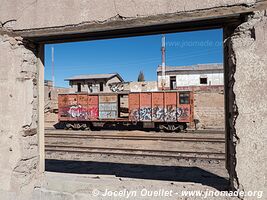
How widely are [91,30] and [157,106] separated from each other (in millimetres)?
12828

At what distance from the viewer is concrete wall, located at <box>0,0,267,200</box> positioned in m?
2.56

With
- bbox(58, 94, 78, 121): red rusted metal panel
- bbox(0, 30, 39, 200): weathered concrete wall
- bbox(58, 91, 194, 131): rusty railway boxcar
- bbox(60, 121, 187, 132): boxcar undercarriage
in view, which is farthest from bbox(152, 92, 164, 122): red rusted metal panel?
bbox(0, 30, 39, 200): weathered concrete wall

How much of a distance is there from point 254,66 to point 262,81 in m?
0.19

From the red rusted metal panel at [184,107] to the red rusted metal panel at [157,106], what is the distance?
1142mm

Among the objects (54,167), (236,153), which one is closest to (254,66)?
(236,153)

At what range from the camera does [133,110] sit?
16281 mm

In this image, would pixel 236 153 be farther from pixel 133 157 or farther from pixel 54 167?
pixel 133 157

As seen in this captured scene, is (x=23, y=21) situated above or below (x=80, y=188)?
above

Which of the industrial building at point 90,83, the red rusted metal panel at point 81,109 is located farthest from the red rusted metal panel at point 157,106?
the industrial building at point 90,83

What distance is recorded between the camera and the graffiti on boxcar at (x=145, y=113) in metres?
15.9

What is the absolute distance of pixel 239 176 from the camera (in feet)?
8.73

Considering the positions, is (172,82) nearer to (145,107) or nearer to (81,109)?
(145,107)

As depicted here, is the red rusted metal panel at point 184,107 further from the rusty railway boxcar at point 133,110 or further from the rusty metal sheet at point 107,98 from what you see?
the rusty metal sheet at point 107,98

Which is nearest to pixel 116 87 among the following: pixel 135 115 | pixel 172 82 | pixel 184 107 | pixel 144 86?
pixel 144 86
